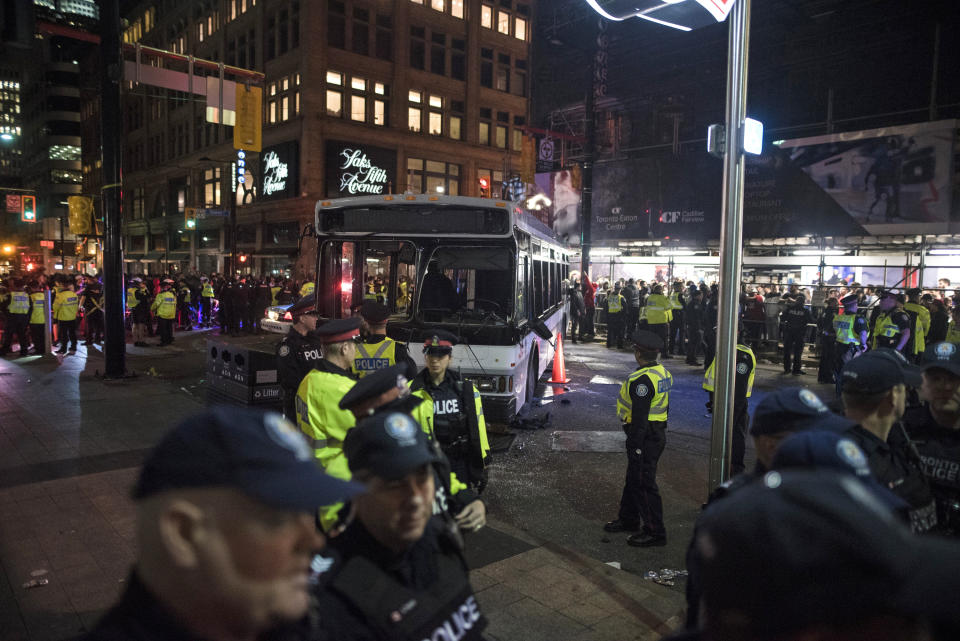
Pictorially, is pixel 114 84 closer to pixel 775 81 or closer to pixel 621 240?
pixel 621 240

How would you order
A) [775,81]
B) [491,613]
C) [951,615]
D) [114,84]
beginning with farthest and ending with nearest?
[775,81] → [114,84] → [491,613] → [951,615]

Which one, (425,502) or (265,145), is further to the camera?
(265,145)

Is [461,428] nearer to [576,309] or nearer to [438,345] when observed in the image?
[438,345]

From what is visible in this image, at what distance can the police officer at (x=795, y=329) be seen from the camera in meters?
14.6

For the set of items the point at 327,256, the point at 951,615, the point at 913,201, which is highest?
the point at 913,201

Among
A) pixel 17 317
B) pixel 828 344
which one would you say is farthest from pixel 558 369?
pixel 17 317

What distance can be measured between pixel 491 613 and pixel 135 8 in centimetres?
6726

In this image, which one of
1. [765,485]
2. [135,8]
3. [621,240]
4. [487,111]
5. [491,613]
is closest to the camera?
[765,485]

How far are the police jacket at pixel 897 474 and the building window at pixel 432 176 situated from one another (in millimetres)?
37909

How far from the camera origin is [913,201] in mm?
19234

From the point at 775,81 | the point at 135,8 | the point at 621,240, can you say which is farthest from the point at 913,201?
the point at 135,8

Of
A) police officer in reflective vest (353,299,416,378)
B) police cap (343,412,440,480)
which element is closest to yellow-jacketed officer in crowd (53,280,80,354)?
police officer in reflective vest (353,299,416,378)

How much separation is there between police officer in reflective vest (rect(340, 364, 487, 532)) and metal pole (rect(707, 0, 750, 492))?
2955 mm

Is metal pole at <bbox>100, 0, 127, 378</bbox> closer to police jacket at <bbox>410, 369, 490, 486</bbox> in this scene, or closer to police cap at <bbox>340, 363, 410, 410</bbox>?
police jacket at <bbox>410, 369, 490, 486</bbox>
